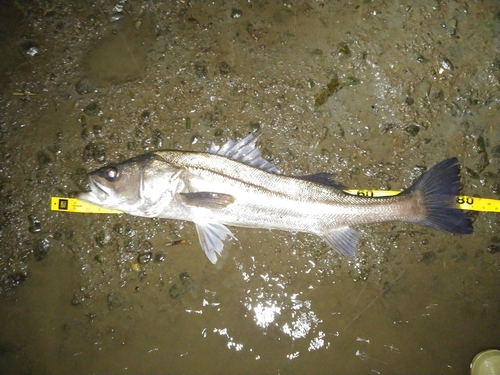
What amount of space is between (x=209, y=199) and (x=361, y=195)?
4.80 feet

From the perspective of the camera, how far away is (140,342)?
329 cm

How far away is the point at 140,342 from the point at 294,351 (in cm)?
155

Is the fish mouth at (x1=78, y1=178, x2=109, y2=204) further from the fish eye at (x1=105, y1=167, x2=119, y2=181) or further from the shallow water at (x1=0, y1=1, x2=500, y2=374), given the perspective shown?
the shallow water at (x1=0, y1=1, x2=500, y2=374)

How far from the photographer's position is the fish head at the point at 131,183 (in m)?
2.99

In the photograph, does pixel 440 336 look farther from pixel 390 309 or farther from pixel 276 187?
pixel 276 187

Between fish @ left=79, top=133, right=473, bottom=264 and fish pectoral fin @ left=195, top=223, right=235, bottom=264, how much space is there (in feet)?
0.29

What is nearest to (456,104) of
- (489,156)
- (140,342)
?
(489,156)

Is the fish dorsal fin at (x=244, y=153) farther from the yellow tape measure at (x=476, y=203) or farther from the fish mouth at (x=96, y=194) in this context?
the yellow tape measure at (x=476, y=203)

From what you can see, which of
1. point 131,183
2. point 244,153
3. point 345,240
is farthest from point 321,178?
point 131,183

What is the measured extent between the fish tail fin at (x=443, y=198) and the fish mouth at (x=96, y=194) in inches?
111

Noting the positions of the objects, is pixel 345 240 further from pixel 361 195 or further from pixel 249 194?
pixel 249 194

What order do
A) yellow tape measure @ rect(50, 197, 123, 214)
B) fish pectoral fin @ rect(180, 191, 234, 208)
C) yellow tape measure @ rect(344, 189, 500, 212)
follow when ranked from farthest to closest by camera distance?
yellow tape measure @ rect(344, 189, 500, 212) → yellow tape measure @ rect(50, 197, 123, 214) → fish pectoral fin @ rect(180, 191, 234, 208)

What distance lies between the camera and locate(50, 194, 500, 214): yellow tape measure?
10.8 ft

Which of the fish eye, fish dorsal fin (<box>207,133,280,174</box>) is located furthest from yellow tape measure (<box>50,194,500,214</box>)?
fish dorsal fin (<box>207,133,280,174</box>)
